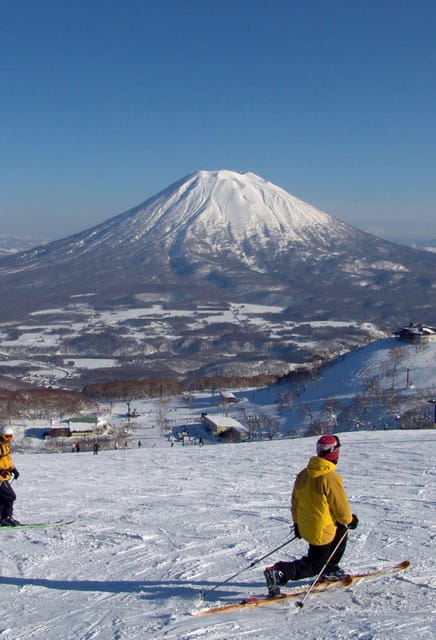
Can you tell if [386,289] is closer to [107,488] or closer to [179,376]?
[179,376]

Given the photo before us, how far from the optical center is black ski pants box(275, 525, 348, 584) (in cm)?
435

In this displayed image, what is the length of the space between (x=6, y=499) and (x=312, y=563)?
3493 mm

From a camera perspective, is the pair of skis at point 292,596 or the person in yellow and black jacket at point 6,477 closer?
the pair of skis at point 292,596

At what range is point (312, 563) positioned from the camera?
14.4 ft

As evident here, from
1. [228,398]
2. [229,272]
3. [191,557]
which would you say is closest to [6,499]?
[191,557]

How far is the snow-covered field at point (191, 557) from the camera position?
13.1ft

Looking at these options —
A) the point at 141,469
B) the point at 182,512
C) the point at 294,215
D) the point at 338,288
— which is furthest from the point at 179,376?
the point at 294,215

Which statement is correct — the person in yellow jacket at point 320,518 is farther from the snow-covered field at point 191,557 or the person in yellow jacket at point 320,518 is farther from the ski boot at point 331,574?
the snow-covered field at point 191,557

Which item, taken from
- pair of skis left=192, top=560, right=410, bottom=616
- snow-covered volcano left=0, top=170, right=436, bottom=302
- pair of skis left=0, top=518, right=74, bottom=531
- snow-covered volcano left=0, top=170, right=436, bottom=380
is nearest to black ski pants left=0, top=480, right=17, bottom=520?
pair of skis left=0, top=518, right=74, bottom=531

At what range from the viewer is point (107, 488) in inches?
380

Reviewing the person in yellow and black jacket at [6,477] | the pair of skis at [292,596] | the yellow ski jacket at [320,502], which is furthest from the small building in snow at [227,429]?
the yellow ski jacket at [320,502]

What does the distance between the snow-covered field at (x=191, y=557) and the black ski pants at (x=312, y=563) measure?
0.18 meters

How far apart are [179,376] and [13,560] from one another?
65.0 metres

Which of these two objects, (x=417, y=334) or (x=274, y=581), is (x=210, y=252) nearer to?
(x=417, y=334)
